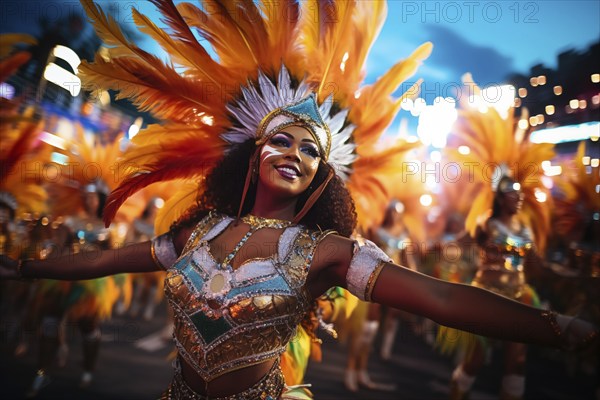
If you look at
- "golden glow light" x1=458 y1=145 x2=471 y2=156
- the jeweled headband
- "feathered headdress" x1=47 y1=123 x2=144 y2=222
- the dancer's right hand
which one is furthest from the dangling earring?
"feathered headdress" x1=47 y1=123 x2=144 y2=222

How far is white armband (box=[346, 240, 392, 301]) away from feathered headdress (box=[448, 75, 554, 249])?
125 inches

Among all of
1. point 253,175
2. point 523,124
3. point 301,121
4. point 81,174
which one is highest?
point 523,124

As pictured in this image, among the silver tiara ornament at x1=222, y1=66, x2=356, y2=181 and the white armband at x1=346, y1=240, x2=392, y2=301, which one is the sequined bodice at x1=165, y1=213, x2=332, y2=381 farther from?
the silver tiara ornament at x1=222, y1=66, x2=356, y2=181

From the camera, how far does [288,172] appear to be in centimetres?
201

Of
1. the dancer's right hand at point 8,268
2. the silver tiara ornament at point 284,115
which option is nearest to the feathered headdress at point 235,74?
the silver tiara ornament at point 284,115

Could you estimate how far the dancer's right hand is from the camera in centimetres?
222

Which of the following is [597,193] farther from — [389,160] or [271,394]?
[271,394]

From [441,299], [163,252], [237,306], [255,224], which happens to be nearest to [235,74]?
[255,224]

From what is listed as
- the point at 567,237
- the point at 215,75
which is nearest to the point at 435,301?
the point at 215,75

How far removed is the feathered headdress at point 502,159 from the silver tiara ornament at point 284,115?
2596 millimetres

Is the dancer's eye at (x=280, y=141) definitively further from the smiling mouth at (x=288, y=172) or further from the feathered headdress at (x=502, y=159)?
the feathered headdress at (x=502, y=159)

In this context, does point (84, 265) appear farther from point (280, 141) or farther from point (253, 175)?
point (280, 141)

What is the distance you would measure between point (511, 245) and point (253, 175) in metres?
3.37

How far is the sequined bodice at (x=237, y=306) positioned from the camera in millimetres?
1800
